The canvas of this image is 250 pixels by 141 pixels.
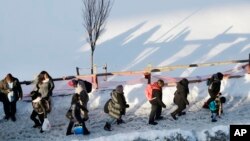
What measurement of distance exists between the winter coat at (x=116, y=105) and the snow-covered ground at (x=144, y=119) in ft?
1.85

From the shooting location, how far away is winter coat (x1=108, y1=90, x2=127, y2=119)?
19125 mm

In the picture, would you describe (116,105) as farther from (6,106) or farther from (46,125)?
(6,106)

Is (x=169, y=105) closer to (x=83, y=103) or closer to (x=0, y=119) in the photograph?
(x=83, y=103)

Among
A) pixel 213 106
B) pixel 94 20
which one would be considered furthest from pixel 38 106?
pixel 94 20

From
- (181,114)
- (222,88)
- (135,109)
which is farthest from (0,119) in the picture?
(222,88)

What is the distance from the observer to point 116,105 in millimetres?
19172

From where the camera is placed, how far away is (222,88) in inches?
862

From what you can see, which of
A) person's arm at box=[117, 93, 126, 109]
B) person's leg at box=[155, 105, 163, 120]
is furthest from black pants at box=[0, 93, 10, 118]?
person's leg at box=[155, 105, 163, 120]

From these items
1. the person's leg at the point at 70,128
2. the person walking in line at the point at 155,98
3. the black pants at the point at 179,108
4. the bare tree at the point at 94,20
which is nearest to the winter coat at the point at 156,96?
the person walking in line at the point at 155,98

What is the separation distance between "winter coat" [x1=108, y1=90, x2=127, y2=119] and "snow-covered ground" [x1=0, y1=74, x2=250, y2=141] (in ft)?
1.85

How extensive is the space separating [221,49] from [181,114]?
7.64 m

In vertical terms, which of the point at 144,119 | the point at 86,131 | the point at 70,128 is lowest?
the point at 86,131

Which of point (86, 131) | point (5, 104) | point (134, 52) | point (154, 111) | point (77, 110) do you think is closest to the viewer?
point (77, 110)

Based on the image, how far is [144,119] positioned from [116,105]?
4.89 feet
